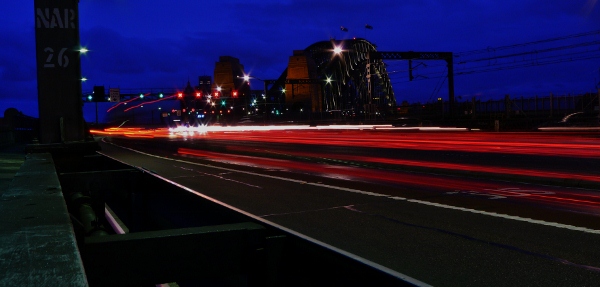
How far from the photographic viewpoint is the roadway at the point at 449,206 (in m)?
7.34

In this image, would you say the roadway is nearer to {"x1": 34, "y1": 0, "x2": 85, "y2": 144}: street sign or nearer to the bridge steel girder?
{"x1": 34, "y1": 0, "x2": 85, "y2": 144}: street sign

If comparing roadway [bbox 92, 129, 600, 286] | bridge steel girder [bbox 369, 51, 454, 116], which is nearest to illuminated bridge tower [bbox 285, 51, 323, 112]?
bridge steel girder [bbox 369, 51, 454, 116]

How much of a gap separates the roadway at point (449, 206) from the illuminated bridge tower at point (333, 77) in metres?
67.3

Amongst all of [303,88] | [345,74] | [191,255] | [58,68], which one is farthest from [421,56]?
[345,74]

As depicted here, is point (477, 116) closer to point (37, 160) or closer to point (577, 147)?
point (577, 147)

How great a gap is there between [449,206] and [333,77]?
110 metres

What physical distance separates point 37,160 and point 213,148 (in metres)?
24.7

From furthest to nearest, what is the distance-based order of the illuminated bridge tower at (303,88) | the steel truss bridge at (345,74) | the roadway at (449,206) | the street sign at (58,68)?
the steel truss bridge at (345,74) → the illuminated bridge tower at (303,88) → the street sign at (58,68) → the roadway at (449,206)

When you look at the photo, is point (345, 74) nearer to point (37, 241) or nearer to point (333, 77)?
point (333, 77)

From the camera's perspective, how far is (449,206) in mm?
12312

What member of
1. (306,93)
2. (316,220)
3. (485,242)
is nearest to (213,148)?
(316,220)

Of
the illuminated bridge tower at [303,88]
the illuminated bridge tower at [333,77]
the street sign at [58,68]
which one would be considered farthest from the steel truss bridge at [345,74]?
the street sign at [58,68]

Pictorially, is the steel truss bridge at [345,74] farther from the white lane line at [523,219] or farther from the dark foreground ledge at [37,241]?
the dark foreground ledge at [37,241]

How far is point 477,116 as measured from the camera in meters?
48.2
